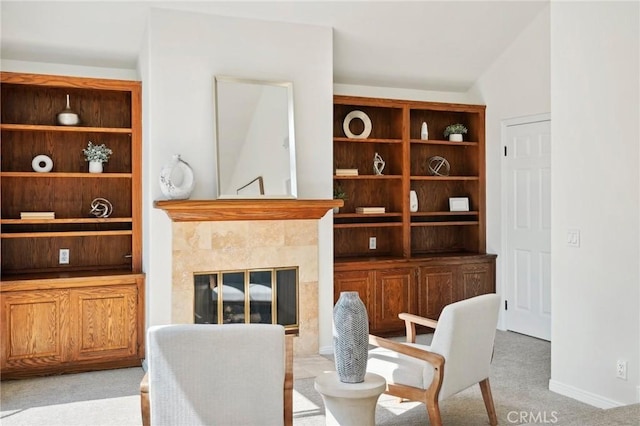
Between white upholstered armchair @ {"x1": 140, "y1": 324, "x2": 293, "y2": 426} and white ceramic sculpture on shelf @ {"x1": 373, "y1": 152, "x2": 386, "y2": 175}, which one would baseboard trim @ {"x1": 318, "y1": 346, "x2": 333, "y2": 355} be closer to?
white ceramic sculpture on shelf @ {"x1": 373, "y1": 152, "x2": 386, "y2": 175}

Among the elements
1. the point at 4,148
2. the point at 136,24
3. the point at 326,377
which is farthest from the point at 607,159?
the point at 4,148

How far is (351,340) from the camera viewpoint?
9.71 ft

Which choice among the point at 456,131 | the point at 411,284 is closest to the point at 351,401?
the point at 411,284

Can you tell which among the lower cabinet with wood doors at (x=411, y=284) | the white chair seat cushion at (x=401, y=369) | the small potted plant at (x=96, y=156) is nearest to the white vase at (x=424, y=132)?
the lower cabinet with wood doors at (x=411, y=284)

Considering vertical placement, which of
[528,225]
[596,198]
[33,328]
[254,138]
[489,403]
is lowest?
[489,403]

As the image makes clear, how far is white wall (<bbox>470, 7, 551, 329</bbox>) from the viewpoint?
18.8ft

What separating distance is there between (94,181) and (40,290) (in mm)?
1190

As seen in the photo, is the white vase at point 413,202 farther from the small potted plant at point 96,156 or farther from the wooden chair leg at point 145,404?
the wooden chair leg at point 145,404

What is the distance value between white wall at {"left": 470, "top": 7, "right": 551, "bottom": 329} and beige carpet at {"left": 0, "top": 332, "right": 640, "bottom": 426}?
6.52 feet

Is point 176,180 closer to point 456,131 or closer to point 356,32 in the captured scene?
point 356,32

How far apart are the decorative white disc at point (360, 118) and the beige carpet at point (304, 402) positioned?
2.30 metres

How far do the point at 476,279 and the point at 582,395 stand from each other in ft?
7.80

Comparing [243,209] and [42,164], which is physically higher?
[42,164]

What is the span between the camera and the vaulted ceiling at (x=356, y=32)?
15.3 feet
